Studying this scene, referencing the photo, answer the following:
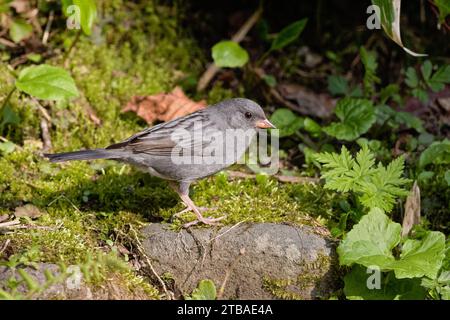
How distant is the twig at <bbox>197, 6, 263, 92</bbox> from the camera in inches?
274

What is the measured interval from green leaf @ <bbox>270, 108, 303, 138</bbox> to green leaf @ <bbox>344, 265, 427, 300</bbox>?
2141mm

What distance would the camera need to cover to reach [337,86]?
6.68 metres

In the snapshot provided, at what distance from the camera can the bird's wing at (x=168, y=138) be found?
5172 millimetres

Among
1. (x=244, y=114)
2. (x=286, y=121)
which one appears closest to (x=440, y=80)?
(x=286, y=121)

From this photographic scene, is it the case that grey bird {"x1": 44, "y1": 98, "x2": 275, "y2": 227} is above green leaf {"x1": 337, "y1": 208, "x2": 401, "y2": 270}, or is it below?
above

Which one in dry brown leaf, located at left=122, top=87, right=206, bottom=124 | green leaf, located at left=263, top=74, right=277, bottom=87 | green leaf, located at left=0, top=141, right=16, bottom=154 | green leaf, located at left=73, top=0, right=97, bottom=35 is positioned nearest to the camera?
green leaf, located at left=73, top=0, right=97, bottom=35

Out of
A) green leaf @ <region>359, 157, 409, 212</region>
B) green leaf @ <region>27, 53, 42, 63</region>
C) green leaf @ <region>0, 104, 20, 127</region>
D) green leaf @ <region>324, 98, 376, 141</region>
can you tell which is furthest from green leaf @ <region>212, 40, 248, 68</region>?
green leaf @ <region>359, 157, 409, 212</region>

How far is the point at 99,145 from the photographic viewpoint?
6141mm

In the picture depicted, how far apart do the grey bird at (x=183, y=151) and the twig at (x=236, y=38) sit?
1536mm

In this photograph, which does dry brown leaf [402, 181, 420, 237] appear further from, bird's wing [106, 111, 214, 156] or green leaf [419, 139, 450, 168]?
bird's wing [106, 111, 214, 156]

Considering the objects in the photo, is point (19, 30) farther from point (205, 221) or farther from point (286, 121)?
point (205, 221)

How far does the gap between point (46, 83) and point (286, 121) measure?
2348 mm

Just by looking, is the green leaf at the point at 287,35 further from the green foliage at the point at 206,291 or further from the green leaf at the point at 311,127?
the green foliage at the point at 206,291
